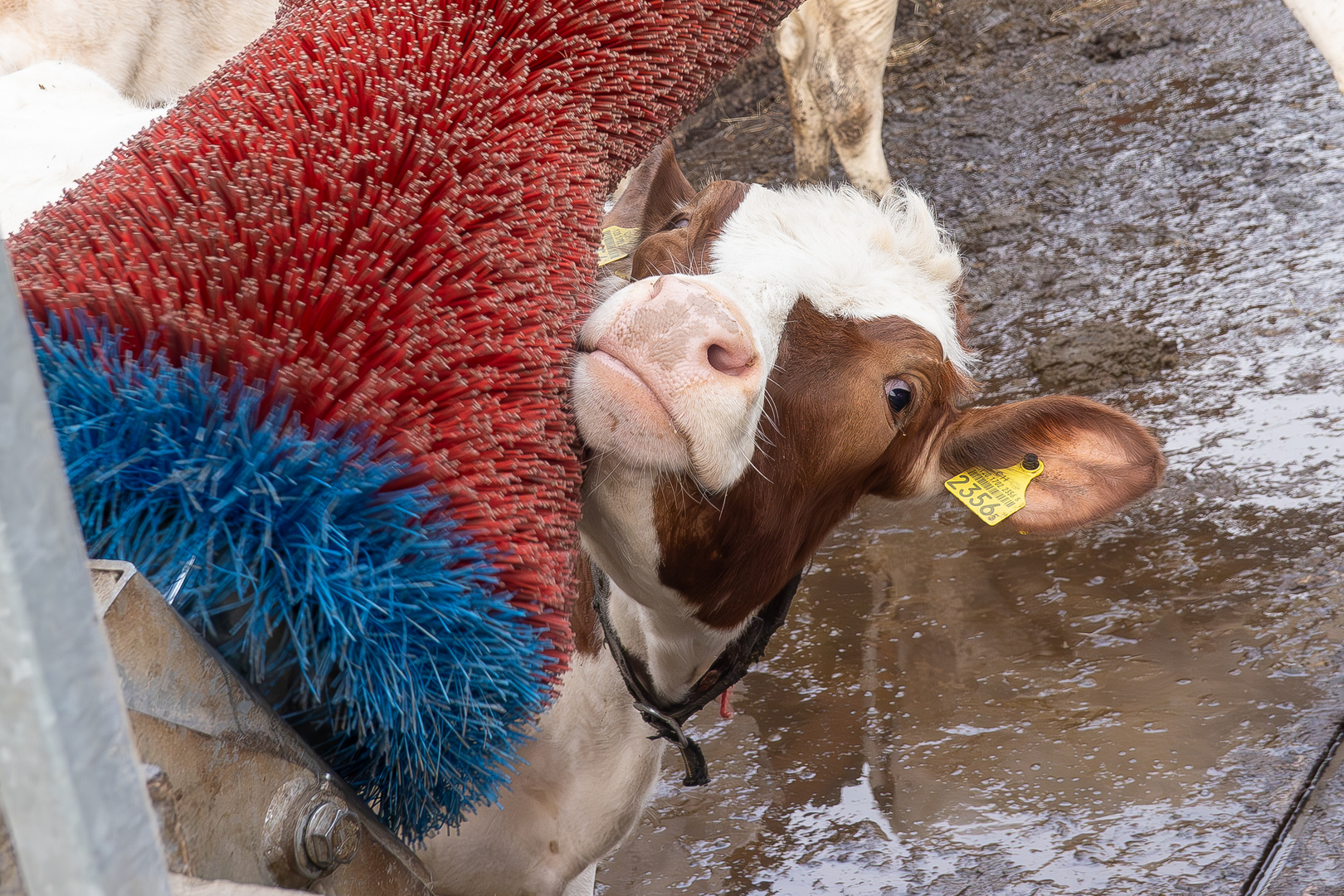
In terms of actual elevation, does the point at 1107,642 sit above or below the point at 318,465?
below

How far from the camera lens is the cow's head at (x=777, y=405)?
132 centimetres

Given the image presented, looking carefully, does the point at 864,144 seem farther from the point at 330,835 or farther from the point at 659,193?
the point at 330,835

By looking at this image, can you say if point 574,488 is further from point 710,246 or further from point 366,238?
point 710,246

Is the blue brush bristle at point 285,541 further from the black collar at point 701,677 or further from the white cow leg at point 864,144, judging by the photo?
the white cow leg at point 864,144

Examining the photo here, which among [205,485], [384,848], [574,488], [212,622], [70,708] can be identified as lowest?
[384,848]

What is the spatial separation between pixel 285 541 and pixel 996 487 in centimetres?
134

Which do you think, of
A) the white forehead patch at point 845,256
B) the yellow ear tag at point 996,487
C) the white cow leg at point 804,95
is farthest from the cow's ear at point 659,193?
the white cow leg at point 804,95

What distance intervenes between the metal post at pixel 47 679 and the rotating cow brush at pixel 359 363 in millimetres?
453

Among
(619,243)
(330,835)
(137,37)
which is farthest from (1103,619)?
(137,37)

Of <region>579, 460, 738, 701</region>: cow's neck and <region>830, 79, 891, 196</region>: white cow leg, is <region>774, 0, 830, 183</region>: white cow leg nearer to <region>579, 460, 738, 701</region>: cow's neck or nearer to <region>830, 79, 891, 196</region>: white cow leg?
<region>830, 79, 891, 196</region>: white cow leg

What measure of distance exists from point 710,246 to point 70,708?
50.6 inches

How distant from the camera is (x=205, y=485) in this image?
3.07 feet

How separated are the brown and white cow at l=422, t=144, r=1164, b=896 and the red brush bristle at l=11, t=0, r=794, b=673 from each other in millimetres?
176

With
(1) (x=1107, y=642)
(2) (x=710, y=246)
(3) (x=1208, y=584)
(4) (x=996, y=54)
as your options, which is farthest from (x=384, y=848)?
(4) (x=996, y=54)
